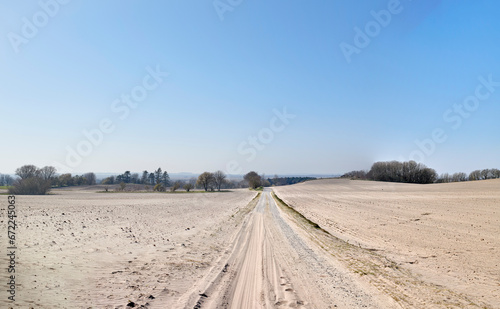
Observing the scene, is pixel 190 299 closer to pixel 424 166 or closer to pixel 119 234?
pixel 119 234

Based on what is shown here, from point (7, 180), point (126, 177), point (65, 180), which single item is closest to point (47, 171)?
point (65, 180)

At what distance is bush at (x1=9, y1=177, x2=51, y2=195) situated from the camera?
58.6 metres

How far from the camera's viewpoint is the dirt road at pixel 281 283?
7.05 metres

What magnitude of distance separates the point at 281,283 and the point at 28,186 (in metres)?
72.7

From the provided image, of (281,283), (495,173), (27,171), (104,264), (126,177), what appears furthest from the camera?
(126,177)

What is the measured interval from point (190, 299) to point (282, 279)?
10.9 feet

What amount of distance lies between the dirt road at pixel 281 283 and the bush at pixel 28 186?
67.7m

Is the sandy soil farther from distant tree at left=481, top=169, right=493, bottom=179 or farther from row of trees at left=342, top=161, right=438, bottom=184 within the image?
distant tree at left=481, top=169, right=493, bottom=179

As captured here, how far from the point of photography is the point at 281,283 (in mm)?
8586

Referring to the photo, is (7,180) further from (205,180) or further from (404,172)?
(404,172)

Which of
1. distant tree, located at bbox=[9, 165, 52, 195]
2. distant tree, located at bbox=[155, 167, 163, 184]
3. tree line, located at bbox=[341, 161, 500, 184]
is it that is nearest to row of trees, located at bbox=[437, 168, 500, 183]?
tree line, located at bbox=[341, 161, 500, 184]

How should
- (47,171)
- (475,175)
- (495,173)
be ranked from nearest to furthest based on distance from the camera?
(47,171) → (495,173) → (475,175)

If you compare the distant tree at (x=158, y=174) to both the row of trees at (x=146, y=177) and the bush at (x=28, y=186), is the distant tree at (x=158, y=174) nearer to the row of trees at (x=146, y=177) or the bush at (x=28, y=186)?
the row of trees at (x=146, y=177)

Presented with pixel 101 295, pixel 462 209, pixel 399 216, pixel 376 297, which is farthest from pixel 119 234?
pixel 462 209
